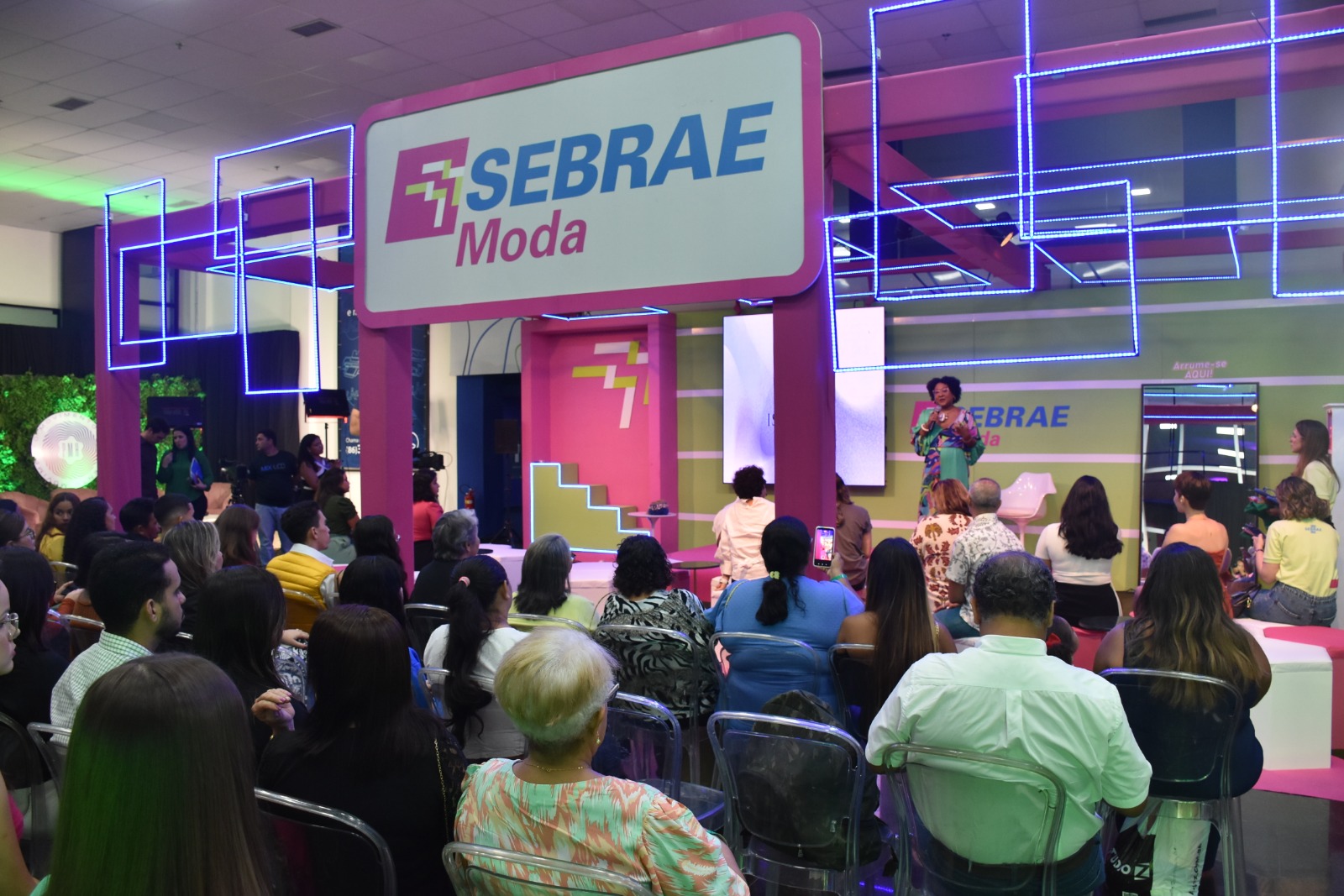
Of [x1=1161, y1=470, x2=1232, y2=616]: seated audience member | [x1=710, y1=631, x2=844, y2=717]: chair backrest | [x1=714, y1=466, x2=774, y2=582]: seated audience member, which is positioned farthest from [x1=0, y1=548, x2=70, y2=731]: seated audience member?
[x1=1161, y1=470, x2=1232, y2=616]: seated audience member

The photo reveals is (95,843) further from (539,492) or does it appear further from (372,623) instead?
(539,492)

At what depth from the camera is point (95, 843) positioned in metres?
1.14

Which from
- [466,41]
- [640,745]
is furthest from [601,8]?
[640,745]

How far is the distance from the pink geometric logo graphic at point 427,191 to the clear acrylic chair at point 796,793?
3.77 m

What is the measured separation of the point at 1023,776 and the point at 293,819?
1.38 meters

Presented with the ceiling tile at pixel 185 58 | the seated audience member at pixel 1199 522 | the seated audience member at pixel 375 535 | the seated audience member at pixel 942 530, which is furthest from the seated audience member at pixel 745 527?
the ceiling tile at pixel 185 58

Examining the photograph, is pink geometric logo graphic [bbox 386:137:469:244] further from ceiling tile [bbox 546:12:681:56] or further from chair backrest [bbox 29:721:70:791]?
chair backrest [bbox 29:721:70:791]

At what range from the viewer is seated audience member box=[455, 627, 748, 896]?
155 centimetres

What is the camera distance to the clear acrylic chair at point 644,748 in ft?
7.84

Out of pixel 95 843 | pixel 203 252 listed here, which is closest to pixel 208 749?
pixel 95 843

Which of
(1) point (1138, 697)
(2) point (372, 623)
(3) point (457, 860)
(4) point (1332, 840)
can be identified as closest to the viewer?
(3) point (457, 860)

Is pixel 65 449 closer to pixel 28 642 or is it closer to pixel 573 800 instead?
pixel 28 642

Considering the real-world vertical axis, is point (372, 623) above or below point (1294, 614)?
above

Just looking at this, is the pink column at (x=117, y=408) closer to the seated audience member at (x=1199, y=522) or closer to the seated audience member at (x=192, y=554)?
the seated audience member at (x=192, y=554)
